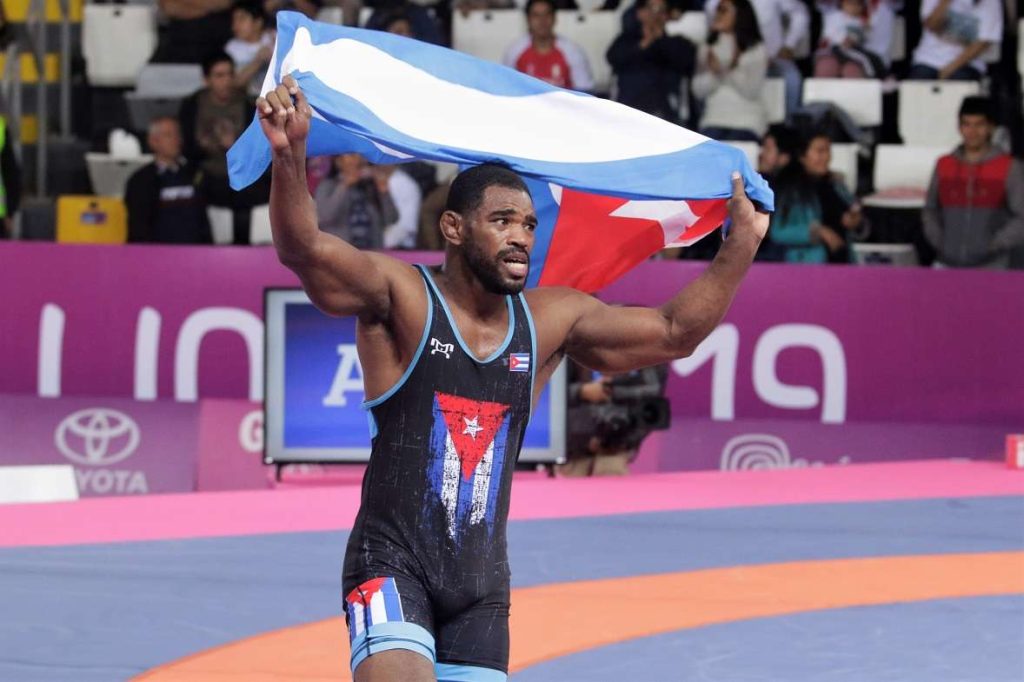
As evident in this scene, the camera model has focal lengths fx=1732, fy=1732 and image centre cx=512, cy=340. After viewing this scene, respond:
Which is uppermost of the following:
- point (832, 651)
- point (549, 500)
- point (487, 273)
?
point (487, 273)

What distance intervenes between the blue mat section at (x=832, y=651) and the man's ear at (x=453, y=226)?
6.31 feet

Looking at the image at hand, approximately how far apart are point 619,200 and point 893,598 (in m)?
2.59

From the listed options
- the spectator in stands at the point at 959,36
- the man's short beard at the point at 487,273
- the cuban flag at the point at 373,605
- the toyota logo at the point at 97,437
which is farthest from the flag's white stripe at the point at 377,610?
the spectator in stands at the point at 959,36

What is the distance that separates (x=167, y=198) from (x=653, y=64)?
11.6ft

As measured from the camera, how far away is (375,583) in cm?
386

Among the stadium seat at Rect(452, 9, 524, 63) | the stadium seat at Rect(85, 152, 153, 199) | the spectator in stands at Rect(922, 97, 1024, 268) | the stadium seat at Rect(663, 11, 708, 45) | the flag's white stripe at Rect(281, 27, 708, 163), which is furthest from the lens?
the stadium seat at Rect(452, 9, 524, 63)

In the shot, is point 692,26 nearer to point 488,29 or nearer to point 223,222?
point 488,29

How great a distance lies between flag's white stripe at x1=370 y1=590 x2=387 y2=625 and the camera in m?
3.78

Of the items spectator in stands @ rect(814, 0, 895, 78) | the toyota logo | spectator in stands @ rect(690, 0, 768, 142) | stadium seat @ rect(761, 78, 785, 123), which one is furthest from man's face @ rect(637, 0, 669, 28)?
the toyota logo

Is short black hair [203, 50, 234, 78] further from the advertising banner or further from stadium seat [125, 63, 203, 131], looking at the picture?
the advertising banner

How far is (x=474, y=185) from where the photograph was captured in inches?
159

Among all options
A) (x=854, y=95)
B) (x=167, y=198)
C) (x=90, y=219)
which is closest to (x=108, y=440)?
(x=167, y=198)

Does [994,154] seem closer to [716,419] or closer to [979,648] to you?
[716,419]

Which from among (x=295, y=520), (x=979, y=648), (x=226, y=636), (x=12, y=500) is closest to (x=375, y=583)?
(x=226, y=636)
